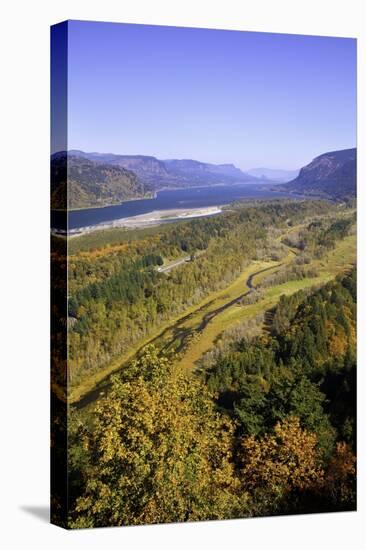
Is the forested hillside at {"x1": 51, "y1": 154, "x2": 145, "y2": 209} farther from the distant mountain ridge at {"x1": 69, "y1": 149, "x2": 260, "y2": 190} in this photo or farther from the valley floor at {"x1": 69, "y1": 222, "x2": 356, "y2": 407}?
the valley floor at {"x1": 69, "y1": 222, "x2": 356, "y2": 407}

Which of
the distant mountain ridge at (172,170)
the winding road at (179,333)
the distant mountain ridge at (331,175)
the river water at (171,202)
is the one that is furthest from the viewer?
the distant mountain ridge at (331,175)

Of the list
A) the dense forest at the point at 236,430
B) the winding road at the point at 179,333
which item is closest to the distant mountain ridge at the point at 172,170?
the winding road at the point at 179,333

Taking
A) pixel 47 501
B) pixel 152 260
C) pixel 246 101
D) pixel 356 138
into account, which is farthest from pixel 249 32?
pixel 47 501

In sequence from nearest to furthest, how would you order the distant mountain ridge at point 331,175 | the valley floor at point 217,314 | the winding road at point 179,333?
the winding road at point 179,333
the valley floor at point 217,314
the distant mountain ridge at point 331,175

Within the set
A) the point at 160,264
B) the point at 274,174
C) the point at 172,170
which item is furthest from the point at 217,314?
the point at 274,174

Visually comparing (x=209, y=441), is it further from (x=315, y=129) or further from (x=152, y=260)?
(x=315, y=129)

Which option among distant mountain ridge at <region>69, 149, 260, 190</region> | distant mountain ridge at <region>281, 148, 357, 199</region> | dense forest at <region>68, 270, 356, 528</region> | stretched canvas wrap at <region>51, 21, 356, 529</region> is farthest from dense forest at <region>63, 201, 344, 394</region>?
distant mountain ridge at <region>69, 149, 260, 190</region>

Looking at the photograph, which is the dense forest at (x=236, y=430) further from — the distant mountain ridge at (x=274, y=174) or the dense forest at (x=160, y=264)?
the distant mountain ridge at (x=274, y=174)

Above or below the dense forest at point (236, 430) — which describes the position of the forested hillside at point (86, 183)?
above
